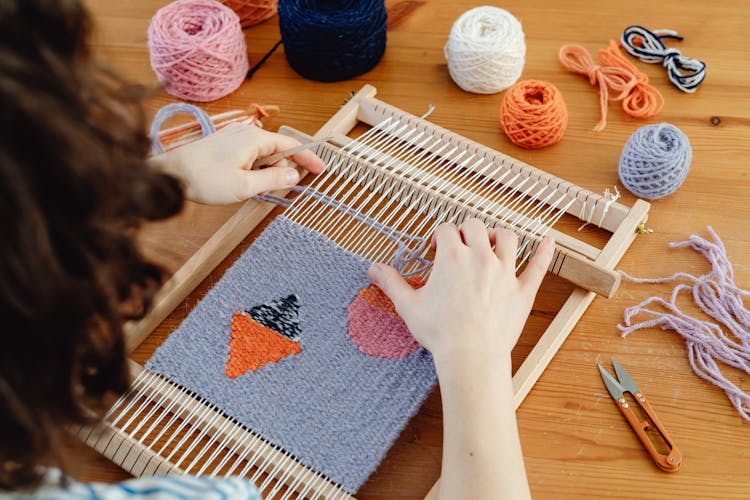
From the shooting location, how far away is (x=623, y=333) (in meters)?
1.03

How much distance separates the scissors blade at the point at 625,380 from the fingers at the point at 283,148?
534mm

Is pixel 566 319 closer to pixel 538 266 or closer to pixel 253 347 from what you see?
pixel 538 266

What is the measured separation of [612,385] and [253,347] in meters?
0.49

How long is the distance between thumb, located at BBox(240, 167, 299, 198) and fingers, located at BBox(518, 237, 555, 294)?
0.38 m

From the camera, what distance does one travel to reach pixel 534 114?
47.3 inches

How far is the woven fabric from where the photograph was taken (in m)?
0.90

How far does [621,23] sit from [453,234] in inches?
29.3

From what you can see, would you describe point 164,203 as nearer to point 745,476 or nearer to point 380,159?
point 380,159

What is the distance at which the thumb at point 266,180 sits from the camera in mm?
1061

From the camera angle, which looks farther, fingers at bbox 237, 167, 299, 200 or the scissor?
fingers at bbox 237, 167, 299, 200

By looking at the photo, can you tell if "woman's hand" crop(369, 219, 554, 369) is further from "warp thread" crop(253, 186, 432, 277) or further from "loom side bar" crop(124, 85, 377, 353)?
"loom side bar" crop(124, 85, 377, 353)

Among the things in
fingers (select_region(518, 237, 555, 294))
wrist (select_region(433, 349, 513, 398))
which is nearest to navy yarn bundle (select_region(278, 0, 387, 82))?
fingers (select_region(518, 237, 555, 294))

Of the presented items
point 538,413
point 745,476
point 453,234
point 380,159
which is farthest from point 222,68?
point 745,476

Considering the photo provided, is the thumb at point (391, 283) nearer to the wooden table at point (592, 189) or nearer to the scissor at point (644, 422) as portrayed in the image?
the wooden table at point (592, 189)
